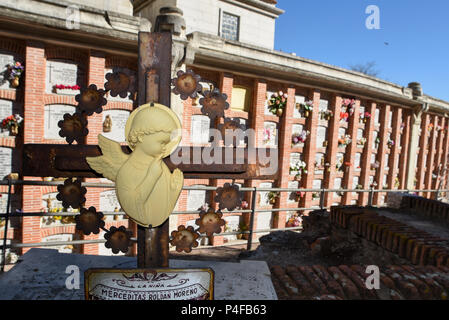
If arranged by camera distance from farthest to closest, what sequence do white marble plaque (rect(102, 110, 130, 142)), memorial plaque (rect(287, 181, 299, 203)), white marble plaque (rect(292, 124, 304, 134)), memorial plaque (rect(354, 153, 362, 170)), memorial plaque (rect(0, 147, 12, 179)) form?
memorial plaque (rect(354, 153, 362, 170)), memorial plaque (rect(287, 181, 299, 203)), white marble plaque (rect(292, 124, 304, 134)), white marble plaque (rect(102, 110, 130, 142)), memorial plaque (rect(0, 147, 12, 179))

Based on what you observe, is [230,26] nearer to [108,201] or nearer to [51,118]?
[51,118]

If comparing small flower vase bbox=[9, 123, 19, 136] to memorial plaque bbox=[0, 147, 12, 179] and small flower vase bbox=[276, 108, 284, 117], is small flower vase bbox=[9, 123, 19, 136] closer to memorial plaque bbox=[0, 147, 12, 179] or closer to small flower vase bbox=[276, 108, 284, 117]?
memorial plaque bbox=[0, 147, 12, 179]

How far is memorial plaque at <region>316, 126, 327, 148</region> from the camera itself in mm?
11633

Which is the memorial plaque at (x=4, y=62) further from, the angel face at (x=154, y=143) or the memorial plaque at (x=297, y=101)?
the memorial plaque at (x=297, y=101)

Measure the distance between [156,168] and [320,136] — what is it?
10703 millimetres

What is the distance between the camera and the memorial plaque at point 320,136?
458 inches

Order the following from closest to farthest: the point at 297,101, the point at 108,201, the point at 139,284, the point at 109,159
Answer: the point at 139,284 < the point at 109,159 < the point at 108,201 < the point at 297,101

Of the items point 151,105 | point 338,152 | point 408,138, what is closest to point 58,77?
point 151,105

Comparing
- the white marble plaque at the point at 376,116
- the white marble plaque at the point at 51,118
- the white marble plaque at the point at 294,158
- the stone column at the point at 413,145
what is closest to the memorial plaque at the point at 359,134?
the white marble plaque at the point at 376,116

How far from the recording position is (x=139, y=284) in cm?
184

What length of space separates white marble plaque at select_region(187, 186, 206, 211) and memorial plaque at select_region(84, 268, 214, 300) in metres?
7.19

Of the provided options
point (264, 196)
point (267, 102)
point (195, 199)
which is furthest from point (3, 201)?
point (267, 102)

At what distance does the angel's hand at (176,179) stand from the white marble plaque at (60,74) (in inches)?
261

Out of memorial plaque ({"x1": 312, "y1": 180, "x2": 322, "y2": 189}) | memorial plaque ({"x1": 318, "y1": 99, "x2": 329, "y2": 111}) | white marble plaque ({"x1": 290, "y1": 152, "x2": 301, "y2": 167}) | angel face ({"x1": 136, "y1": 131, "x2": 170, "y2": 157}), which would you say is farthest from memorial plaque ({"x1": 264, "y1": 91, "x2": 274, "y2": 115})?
angel face ({"x1": 136, "y1": 131, "x2": 170, "y2": 157})
